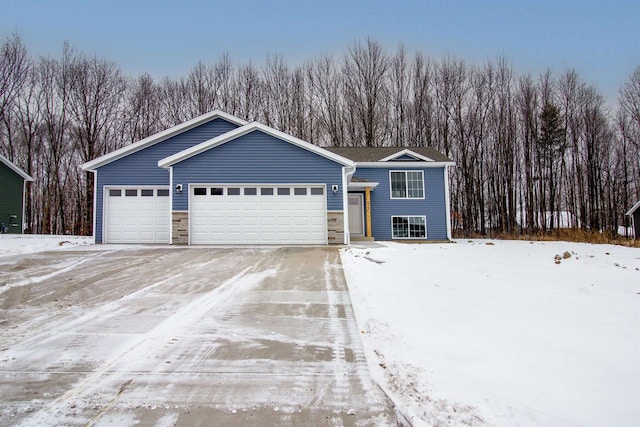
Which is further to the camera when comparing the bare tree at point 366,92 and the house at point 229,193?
the bare tree at point 366,92

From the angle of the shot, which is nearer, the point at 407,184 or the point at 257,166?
the point at 257,166

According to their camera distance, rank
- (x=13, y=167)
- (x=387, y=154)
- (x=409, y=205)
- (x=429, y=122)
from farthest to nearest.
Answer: (x=429, y=122) → (x=13, y=167) → (x=387, y=154) → (x=409, y=205)

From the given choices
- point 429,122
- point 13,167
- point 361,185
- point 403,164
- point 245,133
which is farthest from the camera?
point 429,122

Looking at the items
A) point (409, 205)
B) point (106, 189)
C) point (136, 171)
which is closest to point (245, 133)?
point (136, 171)

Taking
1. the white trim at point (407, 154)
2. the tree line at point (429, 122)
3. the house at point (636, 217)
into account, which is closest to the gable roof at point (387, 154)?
the white trim at point (407, 154)

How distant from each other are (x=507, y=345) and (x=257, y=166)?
35.3 ft

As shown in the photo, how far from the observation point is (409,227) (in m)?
17.4

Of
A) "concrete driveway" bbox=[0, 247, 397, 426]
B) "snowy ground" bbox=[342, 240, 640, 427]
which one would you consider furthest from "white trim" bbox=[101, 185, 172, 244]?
"snowy ground" bbox=[342, 240, 640, 427]

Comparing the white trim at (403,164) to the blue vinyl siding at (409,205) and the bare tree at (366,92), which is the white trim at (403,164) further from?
the bare tree at (366,92)

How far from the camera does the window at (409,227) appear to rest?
680 inches

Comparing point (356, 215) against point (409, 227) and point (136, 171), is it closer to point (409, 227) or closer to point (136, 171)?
Result: point (409, 227)

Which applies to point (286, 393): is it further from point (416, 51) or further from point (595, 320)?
point (416, 51)

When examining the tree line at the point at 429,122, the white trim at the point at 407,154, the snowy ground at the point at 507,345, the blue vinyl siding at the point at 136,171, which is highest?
the tree line at the point at 429,122

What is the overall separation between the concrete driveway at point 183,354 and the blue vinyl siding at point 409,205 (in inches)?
447
